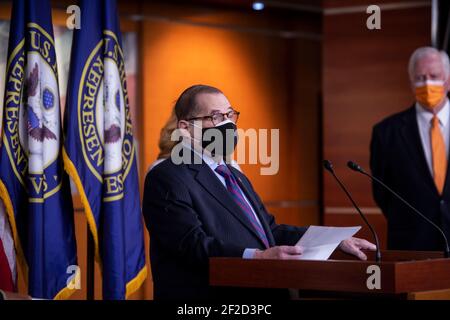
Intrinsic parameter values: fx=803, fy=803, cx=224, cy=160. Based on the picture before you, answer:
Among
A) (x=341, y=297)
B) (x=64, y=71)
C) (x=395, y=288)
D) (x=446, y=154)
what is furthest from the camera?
(x=64, y=71)

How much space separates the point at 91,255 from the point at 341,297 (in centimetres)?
185

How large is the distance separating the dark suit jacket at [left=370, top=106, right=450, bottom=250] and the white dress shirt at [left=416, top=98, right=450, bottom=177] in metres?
0.03

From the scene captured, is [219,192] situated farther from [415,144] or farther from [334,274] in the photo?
[415,144]

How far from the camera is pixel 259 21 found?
303 inches

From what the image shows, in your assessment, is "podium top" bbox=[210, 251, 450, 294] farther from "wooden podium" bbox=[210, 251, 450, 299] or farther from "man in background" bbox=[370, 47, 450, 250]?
"man in background" bbox=[370, 47, 450, 250]

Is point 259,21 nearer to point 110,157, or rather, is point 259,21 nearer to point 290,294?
point 110,157

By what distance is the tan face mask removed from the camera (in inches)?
209

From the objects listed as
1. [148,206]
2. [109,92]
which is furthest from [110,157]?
[148,206]

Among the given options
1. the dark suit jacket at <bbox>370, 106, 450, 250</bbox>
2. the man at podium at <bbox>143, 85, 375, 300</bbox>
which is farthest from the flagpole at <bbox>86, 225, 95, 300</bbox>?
the dark suit jacket at <bbox>370, 106, 450, 250</bbox>

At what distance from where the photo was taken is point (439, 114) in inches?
211

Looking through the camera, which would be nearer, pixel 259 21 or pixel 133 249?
pixel 133 249

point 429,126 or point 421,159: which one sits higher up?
point 429,126

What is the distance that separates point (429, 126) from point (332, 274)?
9.47 feet

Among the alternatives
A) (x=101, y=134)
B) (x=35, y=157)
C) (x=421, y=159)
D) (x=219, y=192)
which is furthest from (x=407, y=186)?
(x=35, y=157)
